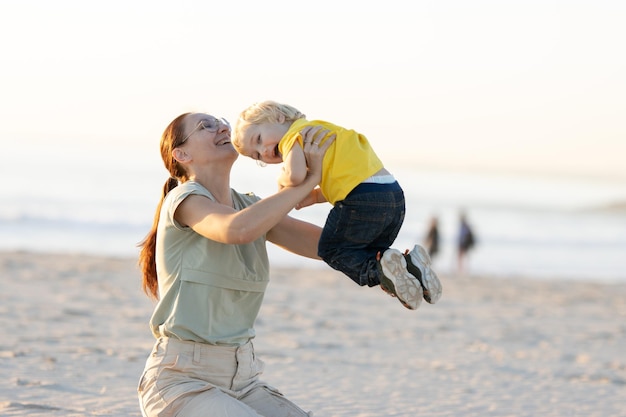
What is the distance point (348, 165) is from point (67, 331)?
5373 millimetres

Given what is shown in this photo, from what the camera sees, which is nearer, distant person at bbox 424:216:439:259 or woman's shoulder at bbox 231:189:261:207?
woman's shoulder at bbox 231:189:261:207

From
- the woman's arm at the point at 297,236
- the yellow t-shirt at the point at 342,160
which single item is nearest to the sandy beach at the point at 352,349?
the woman's arm at the point at 297,236

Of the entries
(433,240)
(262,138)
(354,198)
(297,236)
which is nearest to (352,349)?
(297,236)

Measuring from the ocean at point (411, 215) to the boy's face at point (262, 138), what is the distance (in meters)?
1.52

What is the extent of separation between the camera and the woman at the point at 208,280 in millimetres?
3631

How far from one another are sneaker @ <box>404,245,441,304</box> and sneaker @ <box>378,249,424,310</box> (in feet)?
0.11

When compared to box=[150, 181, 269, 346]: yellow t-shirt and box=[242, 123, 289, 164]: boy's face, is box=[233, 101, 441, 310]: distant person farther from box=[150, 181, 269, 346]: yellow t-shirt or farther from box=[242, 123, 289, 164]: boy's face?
box=[150, 181, 269, 346]: yellow t-shirt

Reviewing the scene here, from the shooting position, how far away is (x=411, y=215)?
44.4 meters

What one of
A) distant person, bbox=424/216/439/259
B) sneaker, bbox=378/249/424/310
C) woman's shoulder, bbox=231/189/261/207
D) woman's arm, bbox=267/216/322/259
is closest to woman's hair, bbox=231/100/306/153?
woman's shoulder, bbox=231/189/261/207

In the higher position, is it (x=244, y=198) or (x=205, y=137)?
(x=205, y=137)

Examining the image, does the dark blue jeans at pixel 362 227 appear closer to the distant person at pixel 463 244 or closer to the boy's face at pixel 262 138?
the boy's face at pixel 262 138

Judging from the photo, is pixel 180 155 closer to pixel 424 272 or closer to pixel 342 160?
pixel 342 160

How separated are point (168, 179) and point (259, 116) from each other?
21.1 inches

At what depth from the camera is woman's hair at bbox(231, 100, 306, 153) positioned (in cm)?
384
